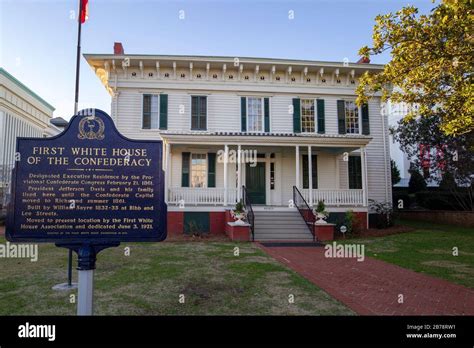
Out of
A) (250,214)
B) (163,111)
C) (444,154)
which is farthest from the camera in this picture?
(444,154)

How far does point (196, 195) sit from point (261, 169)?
4.11 metres

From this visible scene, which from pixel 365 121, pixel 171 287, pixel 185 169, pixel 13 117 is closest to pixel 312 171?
pixel 365 121

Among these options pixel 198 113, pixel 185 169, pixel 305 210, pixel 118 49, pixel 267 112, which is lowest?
pixel 305 210

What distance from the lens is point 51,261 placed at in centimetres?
841

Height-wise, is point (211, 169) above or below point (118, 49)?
below

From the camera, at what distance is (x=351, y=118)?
58.4ft

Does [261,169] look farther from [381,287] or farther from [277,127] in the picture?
[381,287]

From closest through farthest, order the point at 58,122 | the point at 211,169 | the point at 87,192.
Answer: the point at 87,192 → the point at 211,169 → the point at 58,122

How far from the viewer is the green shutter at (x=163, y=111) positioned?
16.4 metres

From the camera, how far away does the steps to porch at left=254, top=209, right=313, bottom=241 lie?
12590mm

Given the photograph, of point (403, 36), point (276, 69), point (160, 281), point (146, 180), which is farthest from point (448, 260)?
point (276, 69)

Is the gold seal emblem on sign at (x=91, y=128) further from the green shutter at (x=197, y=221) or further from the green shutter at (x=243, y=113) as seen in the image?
the green shutter at (x=243, y=113)

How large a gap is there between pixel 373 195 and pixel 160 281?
1464 cm

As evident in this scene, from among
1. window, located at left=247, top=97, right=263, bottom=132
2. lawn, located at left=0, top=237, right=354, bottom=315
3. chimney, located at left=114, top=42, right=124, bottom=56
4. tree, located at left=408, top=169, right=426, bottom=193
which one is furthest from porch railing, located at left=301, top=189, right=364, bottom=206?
tree, located at left=408, top=169, right=426, bottom=193
